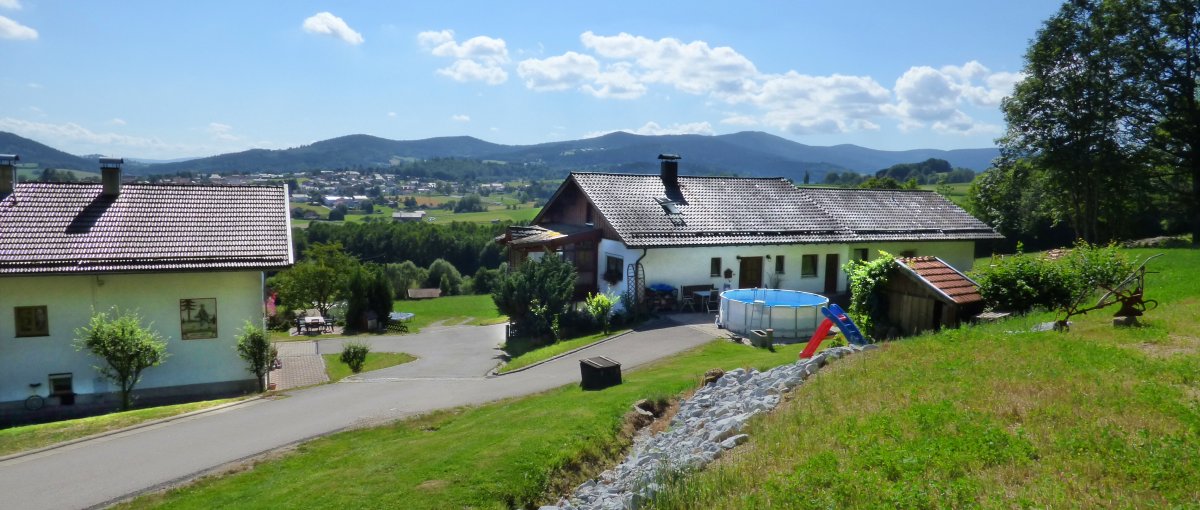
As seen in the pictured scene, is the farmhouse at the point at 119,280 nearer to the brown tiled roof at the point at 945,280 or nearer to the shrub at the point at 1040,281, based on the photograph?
the brown tiled roof at the point at 945,280

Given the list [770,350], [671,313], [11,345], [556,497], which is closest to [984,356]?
[556,497]

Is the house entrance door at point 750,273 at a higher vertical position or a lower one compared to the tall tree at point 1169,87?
lower

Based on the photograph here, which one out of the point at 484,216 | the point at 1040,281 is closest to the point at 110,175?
the point at 1040,281

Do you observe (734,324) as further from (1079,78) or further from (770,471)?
(1079,78)

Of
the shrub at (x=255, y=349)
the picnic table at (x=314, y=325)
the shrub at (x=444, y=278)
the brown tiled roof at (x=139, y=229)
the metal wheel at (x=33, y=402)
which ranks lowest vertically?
the shrub at (x=444, y=278)

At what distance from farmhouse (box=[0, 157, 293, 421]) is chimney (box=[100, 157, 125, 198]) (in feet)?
0.09

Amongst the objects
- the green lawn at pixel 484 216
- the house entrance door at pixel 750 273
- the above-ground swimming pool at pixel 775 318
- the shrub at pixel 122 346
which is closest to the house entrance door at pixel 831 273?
the house entrance door at pixel 750 273

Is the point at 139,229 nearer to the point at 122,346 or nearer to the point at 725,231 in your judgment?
the point at 122,346

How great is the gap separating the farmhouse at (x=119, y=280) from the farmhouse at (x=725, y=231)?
10.8 meters

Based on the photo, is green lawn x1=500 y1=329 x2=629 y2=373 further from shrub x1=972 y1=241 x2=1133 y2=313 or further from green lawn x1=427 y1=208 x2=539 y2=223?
green lawn x1=427 y1=208 x2=539 y2=223

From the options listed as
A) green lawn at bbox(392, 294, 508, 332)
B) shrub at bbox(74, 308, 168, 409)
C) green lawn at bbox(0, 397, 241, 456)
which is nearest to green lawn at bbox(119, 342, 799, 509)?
green lawn at bbox(0, 397, 241, 456)

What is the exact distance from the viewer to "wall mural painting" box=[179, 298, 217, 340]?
17.9 meters

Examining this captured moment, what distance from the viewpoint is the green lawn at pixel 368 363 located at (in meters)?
20.7

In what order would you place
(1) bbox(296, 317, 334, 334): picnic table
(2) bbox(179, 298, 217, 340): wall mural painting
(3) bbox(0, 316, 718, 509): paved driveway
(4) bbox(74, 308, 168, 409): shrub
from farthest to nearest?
(1) bbox(296, 317, 334, 334): picnic table → (2) bbox(179, 298, 217, 340): wall mural painting → (4) bbox(74, 308, 168, 409): shrub → (3) bbox(0, 316, 718, 509): paved driveway
